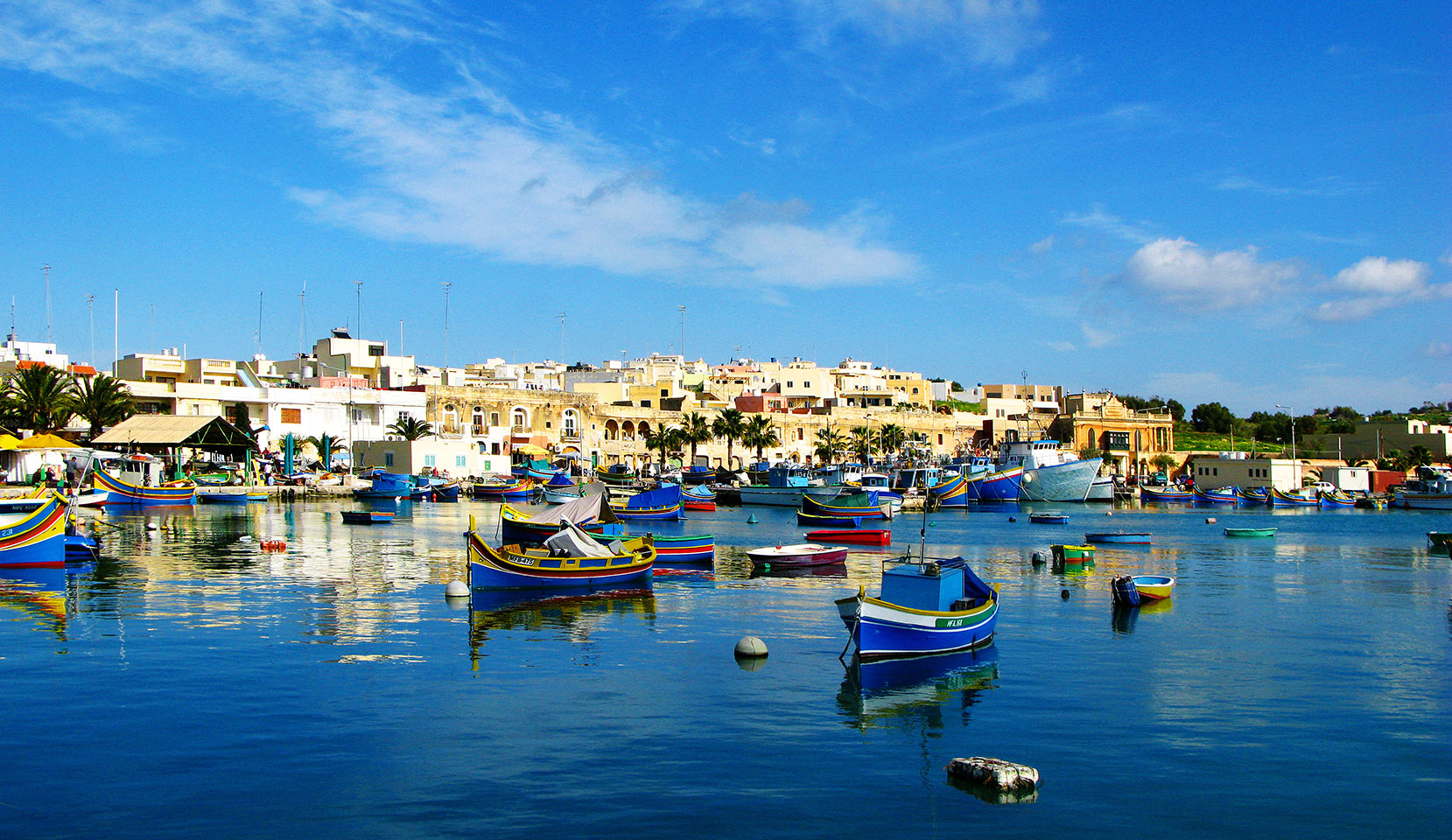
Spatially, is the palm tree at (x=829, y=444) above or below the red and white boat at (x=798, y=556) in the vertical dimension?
above

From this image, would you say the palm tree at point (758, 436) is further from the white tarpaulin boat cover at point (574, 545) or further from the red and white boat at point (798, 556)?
the white tarpaulin boat cover at point (574, 545)

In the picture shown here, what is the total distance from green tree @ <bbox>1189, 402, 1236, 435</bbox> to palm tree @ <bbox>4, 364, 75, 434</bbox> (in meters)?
117

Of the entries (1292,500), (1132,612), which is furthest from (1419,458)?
(1132,612)

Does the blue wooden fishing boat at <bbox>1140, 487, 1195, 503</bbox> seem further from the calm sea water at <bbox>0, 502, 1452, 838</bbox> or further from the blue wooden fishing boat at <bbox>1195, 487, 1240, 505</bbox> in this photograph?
the calm sea water at <bbox>0, 502, 1452, 838</bbox>

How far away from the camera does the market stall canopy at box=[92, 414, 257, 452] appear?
61.2 meters

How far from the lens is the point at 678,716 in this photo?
15156 millimetres

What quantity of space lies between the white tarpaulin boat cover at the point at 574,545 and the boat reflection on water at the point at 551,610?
36.7 inches

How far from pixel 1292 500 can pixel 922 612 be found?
7397 cm

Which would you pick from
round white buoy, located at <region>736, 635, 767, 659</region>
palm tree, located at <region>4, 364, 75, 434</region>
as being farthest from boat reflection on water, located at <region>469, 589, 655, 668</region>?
palm tree, located at <region>4, 364, 75, 434</region>

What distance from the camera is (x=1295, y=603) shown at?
27.9m

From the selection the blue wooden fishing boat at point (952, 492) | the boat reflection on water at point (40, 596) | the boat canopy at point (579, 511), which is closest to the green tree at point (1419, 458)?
the blue wooden fishing boat at point (952, 492)

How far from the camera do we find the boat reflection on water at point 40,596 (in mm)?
22188

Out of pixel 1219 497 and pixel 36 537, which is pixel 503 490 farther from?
pixel 1219 497

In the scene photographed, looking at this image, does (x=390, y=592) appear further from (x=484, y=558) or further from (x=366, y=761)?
(x=366, y=761)
